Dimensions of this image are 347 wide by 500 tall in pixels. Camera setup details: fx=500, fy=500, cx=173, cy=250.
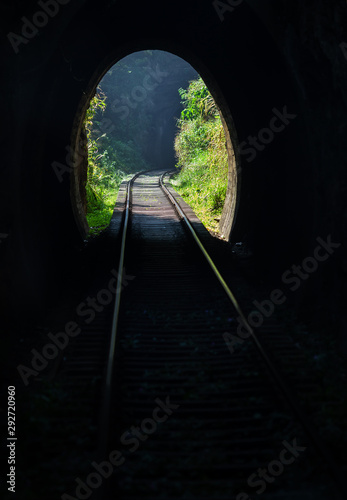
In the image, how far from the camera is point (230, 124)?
977 centimetres

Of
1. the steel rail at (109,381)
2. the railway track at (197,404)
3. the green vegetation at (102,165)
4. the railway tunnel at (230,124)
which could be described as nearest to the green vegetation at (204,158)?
the green vegetation at (102,165)

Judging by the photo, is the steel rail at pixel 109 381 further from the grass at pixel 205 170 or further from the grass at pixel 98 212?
the grass at pixel 205 170

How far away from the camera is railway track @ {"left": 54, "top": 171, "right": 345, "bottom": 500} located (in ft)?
10.8

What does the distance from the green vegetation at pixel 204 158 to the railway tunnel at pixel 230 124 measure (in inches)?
163

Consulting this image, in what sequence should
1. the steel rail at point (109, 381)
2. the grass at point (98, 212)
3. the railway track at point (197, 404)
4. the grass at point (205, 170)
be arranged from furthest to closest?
the grass at point (205, 170), the grass at point (98, 212), the steel rail at point (109, 381), the railway track at point (197, 404)

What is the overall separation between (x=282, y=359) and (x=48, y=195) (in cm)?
472

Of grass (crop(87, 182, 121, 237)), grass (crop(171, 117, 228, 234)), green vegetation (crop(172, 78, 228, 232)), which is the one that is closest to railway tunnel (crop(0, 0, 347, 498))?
grass (crop(87, 182, 121, 237))

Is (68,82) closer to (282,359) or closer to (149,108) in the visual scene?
(282,359)

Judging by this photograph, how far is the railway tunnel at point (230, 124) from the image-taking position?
548 cm

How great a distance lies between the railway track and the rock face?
3.78 ft

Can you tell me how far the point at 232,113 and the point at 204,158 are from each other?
10.6 metres

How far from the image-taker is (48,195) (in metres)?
8.05

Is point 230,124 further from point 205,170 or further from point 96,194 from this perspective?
point 205,170

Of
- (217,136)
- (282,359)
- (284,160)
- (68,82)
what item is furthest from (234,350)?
(217,136)
